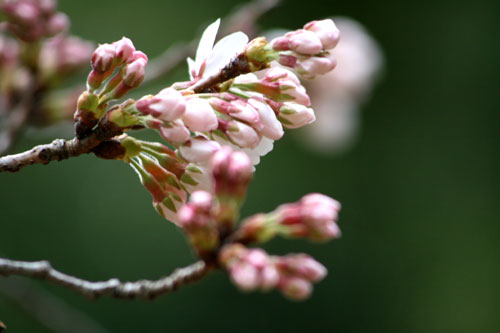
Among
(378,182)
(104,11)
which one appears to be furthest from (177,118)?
(378,182)

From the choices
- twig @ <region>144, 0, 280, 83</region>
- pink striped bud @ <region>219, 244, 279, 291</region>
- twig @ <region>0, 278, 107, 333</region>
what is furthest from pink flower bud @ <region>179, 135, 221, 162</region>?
twig @ <region>0, 278, 107, 333</region>

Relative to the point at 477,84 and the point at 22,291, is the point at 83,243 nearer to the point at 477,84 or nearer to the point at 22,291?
the point at 22,291

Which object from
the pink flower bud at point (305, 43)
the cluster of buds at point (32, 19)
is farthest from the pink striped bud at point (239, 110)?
the cluster of buds at point (32, 19)

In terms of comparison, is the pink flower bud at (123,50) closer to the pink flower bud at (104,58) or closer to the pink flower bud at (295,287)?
the pink flower bud at (104,58)

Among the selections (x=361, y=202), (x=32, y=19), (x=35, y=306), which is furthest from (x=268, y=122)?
(x=361, y=202)

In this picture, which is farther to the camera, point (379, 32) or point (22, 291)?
point (379, 32)

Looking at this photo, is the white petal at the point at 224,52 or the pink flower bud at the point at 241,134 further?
the white petal at the point at 224,52
